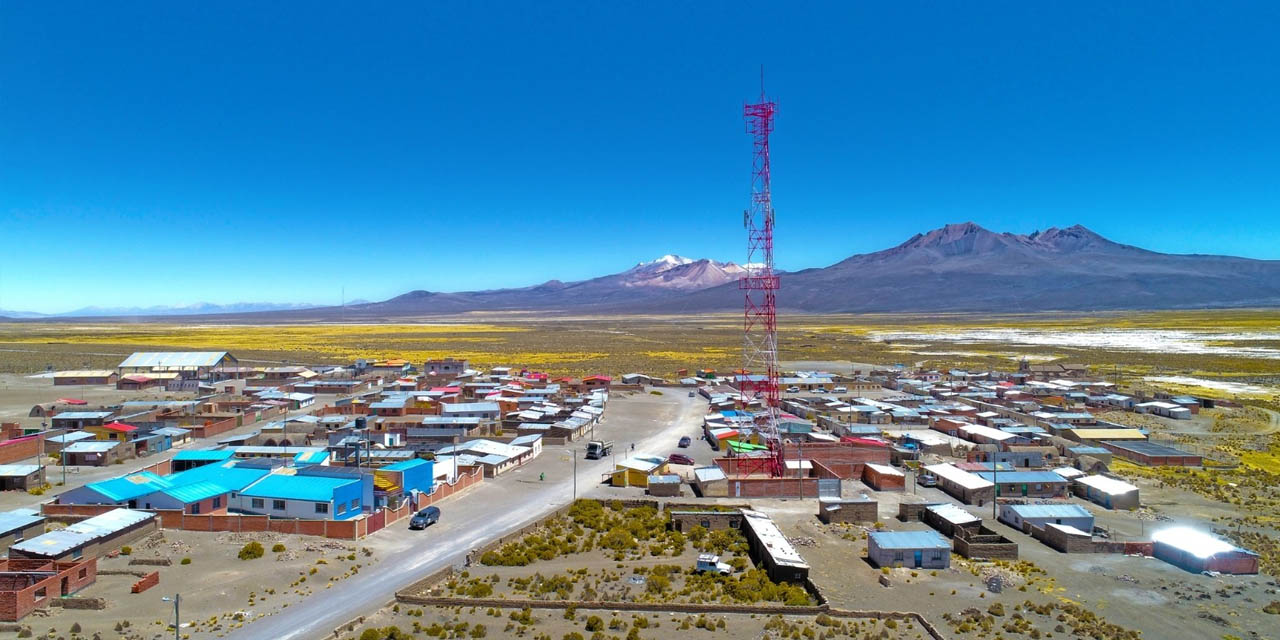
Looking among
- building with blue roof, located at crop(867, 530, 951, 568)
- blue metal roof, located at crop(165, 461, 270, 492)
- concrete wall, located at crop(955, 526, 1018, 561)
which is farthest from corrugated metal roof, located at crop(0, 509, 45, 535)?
Answer: concrete wall, located at crop(955, 526, 1018, 561)

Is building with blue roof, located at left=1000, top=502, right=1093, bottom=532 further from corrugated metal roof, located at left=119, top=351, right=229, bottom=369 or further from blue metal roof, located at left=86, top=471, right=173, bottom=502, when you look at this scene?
corrugated metal roof, located at left=119, top=351, right=229, bottom=369

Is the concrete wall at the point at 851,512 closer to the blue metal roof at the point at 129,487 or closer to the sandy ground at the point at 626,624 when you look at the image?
the sandy ground at the point at 626,624

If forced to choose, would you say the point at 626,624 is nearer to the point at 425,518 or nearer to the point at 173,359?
the point at 425,518

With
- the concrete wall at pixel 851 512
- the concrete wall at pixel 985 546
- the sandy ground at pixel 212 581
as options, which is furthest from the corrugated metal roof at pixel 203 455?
the concrete wall at pixel 985 546

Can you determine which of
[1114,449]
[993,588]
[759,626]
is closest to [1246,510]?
[1114,449]

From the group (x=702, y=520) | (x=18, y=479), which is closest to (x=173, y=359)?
(x=18, y=479)

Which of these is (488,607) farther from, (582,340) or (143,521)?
(582,340)
